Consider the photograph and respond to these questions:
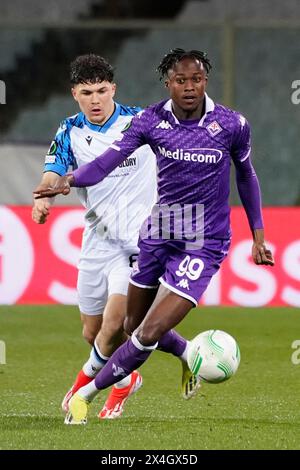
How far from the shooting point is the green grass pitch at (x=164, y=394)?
657cm

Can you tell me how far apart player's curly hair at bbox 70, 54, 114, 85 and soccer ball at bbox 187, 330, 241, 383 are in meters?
1.75

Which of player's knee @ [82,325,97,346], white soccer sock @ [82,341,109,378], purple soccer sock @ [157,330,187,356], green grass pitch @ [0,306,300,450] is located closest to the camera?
green grass pitch @ [0,306,300,450]

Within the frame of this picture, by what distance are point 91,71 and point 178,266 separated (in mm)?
1527

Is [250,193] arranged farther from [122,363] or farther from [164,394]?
[164,394]

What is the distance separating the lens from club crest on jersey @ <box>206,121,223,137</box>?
7.01 metres

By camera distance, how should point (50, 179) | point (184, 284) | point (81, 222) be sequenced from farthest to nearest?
point (81, 222), point (50, 179), point (184, 284)

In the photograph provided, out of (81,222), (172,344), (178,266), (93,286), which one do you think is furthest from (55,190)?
(81,222)

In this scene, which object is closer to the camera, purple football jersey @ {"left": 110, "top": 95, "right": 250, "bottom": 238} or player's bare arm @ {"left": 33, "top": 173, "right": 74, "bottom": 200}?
player's bare arm @ {"left": 33, "top": 173, "right": 74, "bottom": 200}

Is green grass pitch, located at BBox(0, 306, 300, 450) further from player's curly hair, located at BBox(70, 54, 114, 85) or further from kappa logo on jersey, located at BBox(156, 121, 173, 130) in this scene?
player's curly hair, located at BBox(70, 54, 114, 85)

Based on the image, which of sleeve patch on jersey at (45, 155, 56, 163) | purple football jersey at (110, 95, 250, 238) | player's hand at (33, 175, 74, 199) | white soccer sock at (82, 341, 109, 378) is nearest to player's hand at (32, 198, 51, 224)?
player's hand at (33, 175, 74, 199)

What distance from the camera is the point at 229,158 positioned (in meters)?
7.07

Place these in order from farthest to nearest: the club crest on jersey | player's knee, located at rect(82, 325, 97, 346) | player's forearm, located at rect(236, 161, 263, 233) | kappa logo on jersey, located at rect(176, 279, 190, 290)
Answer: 1. player's knee, located at rect(82, 325, 97, 346)
2. player's forearm, located at rect(236, 161, 263, 233)
3. the club crest on jersey
4. kappa logo on jersey, located at rect(176, 279, 190, 290)

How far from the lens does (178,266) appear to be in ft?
22.9
